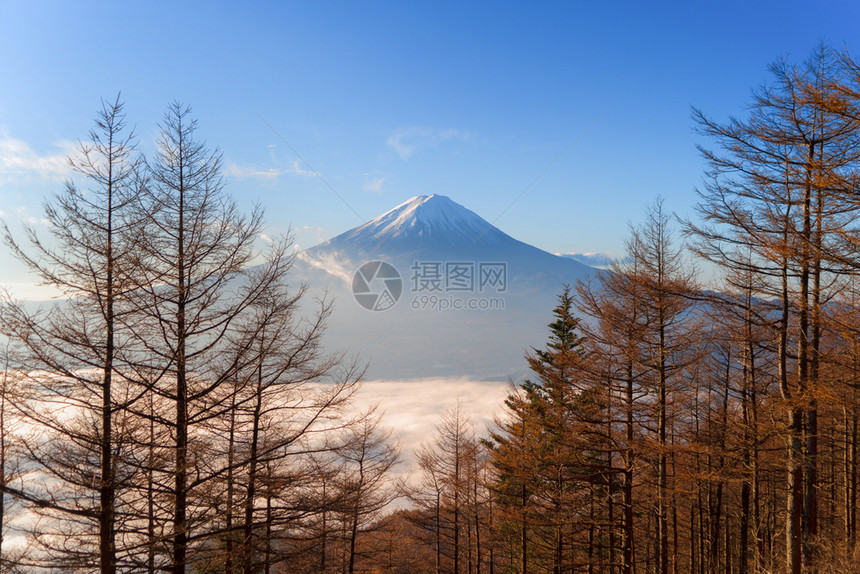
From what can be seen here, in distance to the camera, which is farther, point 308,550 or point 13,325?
point 308,550

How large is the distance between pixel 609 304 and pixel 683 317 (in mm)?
1921

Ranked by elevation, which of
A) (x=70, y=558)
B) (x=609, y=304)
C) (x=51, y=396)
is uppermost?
(x=609, y=304)

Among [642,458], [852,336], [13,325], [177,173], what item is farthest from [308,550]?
[852,336]

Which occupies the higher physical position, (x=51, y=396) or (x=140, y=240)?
(x=140, y=240)

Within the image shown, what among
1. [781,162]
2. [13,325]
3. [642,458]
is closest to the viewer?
[13,325]

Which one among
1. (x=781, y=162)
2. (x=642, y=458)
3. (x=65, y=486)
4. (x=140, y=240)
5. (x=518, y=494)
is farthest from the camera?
(x=518, y=494)

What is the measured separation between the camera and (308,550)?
23.4 ft

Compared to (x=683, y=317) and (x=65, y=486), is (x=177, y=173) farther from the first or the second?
(x=683, y=317)

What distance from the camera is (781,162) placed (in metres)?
8.06

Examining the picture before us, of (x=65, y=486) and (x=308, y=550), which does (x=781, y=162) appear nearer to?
(x=308, y=550)

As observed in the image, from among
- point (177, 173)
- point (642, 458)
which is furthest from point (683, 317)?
point (177, 173)

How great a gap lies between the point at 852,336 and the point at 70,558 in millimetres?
11661

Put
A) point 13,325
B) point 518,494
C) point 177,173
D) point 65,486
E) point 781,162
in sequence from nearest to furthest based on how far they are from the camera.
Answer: point 13,325
point 65,486
point 177,173
point 781,162
point 518,494

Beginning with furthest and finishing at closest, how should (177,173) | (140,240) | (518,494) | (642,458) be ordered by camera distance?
(518,494)
(642,458)
(177,173)
(140,240)
